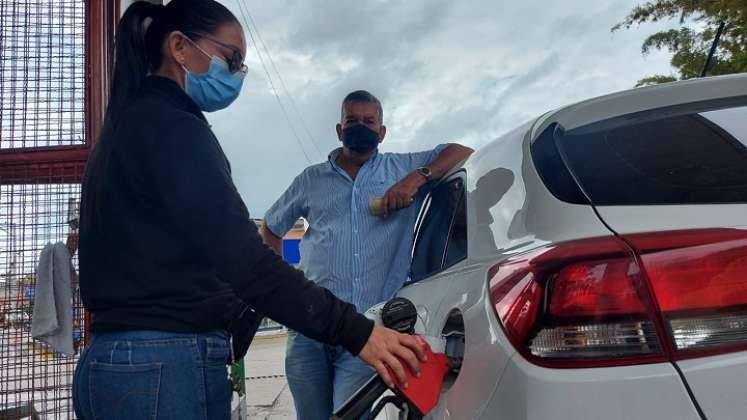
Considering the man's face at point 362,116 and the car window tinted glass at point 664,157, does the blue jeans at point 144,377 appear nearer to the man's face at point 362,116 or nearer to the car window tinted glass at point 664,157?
the car window tinted glass at point 664,157

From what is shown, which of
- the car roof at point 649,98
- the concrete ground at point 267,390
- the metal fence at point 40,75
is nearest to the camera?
the car roof at point 649,98

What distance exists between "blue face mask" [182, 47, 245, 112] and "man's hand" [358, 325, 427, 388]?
817 millimetres

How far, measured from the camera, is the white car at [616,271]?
117 centimetres

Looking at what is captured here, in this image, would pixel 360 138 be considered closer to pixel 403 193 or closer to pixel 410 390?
pixel 403 193

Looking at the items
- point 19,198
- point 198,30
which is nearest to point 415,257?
point 198,30

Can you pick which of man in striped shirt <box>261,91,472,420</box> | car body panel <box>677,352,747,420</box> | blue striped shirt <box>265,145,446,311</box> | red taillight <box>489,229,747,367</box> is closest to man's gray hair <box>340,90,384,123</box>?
man in striped shirt <box>261,91,472,420</box>

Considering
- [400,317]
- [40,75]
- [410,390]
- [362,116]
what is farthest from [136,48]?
[40,75]

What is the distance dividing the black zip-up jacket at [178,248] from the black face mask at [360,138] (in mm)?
1627

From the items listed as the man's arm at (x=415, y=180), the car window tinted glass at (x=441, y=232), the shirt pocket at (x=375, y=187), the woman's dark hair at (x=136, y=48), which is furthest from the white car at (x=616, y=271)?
the shirt pocket at (x=375, y=187)

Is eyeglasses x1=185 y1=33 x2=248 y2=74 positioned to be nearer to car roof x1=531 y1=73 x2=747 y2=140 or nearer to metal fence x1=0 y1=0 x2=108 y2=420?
car roof x1=531 y1=73 x2=747 y2=140

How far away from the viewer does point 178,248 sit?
1.58 meters

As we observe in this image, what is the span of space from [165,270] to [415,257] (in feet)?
6.25

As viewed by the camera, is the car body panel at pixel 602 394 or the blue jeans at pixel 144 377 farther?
the blue jeans at pixel 144 377

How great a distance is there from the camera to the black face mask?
3256 millimetres
